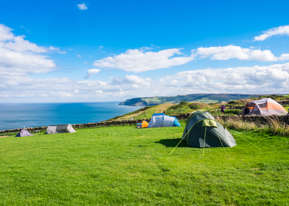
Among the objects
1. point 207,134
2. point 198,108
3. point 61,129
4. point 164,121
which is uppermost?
point 198,108

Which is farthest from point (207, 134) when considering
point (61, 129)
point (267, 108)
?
point (61, 129)

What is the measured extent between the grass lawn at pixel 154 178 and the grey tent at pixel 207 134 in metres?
0.76

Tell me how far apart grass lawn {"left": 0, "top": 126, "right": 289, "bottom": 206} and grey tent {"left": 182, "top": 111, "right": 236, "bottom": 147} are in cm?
76

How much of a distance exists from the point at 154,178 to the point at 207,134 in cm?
539

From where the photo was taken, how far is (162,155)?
902 centimetres

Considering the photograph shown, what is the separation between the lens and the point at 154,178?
6195 millimetres

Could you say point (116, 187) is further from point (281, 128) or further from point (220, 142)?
point (281, 128)

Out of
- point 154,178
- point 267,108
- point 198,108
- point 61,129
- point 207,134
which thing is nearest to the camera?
point 154,178

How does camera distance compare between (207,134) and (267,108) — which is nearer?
(207,134)

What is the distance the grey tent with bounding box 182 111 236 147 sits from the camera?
1023cm

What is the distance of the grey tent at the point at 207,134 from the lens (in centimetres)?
1023

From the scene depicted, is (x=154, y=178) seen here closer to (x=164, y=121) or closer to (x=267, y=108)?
(x=164, y=121)

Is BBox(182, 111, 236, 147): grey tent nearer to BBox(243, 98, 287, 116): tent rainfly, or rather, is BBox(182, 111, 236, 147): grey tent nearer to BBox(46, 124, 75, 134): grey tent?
BBox(243, 98, 287, 116): tent rainfly

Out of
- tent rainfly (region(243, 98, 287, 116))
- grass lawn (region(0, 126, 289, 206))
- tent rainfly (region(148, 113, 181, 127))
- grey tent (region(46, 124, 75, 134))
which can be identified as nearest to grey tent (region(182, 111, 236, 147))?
grass lawn (region(0, 126, 289, 206))
